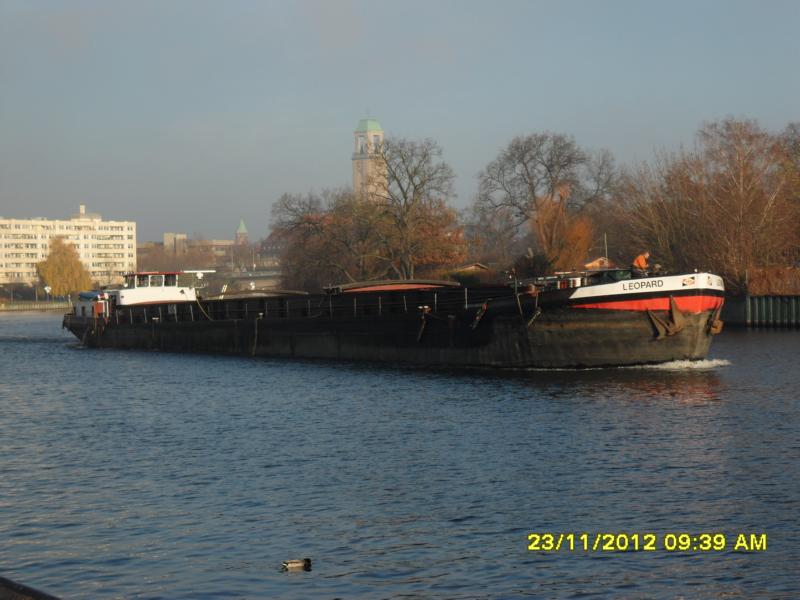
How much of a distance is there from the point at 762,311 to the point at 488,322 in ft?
98.7

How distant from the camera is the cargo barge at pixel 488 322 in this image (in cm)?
2981

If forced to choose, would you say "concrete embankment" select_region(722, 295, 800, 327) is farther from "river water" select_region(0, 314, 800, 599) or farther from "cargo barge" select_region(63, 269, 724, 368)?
"river water" select_region(0, 314, 800, 599)

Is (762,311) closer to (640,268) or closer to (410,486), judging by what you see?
(640,268)

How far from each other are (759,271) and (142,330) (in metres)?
36.1

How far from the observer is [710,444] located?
20094 mm

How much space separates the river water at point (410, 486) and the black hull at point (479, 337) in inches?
29.9

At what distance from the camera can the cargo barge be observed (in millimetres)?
29812
